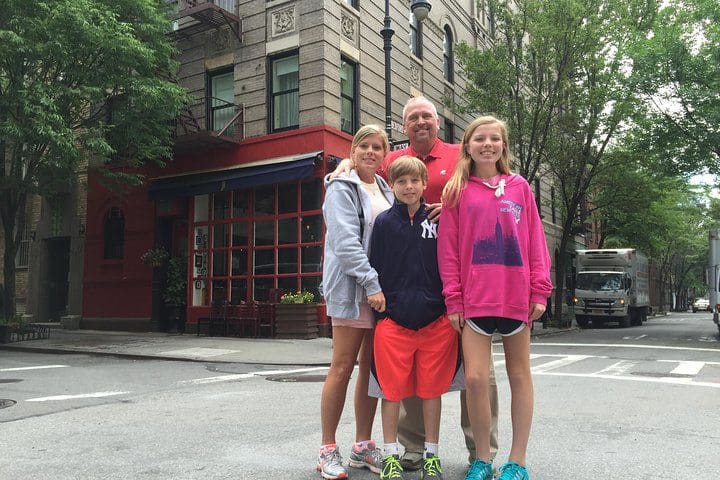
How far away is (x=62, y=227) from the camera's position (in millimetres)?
20266

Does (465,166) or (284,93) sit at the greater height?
(284,93)

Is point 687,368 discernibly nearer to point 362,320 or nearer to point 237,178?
point 362,320

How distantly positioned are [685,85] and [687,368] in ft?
32.8

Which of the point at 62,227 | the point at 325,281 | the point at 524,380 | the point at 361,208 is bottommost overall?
the point at 524,380

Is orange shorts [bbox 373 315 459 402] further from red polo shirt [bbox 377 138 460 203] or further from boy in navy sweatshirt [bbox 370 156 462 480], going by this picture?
red polo shirt [bbox 377 138 460 203]

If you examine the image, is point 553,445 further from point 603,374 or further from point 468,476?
point 603,374

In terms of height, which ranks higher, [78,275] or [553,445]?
[78,275]

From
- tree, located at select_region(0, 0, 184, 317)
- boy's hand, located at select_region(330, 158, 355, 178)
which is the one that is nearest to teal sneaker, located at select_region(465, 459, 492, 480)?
boy's hand, located at select_region(330, 158, 355, 178)

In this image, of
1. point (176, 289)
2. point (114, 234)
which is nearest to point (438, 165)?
point (176, 289)

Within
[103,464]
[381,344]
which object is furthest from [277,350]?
[381,344]

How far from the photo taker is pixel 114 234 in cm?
1923

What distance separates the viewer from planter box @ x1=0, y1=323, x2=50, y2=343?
14.0 meters

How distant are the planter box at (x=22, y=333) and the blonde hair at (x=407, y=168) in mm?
13656

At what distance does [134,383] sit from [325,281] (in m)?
5.63
